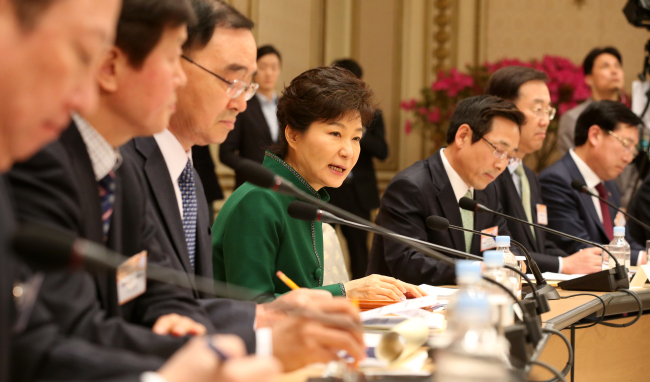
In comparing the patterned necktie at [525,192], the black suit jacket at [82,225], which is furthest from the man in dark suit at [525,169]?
the black suit jacket at [82,225]

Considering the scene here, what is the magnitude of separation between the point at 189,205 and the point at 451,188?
1.39 m

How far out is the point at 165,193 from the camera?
1596 millimetres

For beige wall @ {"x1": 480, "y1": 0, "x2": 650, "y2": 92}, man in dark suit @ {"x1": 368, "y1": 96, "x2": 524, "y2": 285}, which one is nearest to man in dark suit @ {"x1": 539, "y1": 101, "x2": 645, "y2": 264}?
man in dark suit @ {"x1": 368, "y1": 96, "x2": 524, "y2": 285}

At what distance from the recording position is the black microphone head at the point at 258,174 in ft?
4.67

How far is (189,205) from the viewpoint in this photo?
1780 millimetres

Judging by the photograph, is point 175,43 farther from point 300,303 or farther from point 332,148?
point 332,148

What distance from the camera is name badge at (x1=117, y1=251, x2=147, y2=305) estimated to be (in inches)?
48.6

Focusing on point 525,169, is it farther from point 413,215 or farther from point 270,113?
point 270,113

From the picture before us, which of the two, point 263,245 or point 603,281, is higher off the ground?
point 263,245

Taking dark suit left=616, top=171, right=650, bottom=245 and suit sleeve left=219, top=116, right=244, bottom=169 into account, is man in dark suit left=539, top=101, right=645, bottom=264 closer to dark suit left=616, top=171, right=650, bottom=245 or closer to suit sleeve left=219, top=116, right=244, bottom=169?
dark suit left=616, top=171, right=650, bottom=245

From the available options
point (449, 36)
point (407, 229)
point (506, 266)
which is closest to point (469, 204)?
point (407, 229)

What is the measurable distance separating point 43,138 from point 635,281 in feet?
7.95

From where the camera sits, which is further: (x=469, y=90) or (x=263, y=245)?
(x=469, y=90)

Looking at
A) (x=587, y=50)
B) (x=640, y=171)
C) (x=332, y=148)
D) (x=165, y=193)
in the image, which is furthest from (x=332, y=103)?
(x=587, y=50)
